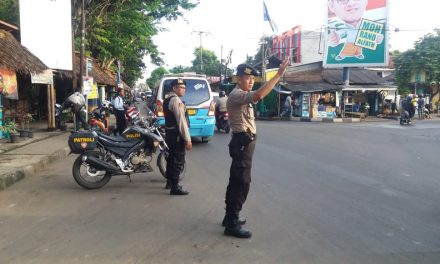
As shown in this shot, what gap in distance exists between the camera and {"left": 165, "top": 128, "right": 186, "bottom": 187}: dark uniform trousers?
627 cm

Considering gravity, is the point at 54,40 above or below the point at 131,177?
above

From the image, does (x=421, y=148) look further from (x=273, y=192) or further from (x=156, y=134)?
(x=156, y=134)

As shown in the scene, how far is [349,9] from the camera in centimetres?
2906

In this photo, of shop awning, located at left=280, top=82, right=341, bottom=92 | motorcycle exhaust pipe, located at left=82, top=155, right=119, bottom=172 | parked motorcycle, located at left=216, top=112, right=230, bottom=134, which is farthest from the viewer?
shop awning, located at left=280, top=82, right=341, bottom=92

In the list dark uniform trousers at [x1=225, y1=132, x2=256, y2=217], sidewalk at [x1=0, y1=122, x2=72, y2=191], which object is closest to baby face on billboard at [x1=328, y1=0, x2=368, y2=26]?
sidewalk at [x1=0, y1=122, x2=72, y2=191]

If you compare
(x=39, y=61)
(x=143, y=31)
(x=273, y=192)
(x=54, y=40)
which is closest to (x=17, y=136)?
(x=39, y=61)

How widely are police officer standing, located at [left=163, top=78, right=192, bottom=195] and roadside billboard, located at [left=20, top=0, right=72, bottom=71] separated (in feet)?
30.4

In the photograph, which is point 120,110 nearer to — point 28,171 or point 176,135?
point 28,171

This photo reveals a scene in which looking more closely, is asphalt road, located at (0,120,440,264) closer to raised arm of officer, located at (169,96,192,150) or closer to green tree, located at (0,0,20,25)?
raised arm of officer, located at (169,96,192,150)

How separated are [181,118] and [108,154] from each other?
1503 mm

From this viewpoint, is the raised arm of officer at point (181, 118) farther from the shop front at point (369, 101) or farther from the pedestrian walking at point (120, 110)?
the shop front at point (369, 101)

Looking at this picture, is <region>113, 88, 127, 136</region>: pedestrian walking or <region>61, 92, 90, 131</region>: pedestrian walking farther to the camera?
<region>113, 88, 127, 136</region>: pedestrian walking

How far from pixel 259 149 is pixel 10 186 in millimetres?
6264

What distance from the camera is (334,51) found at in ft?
96.8
